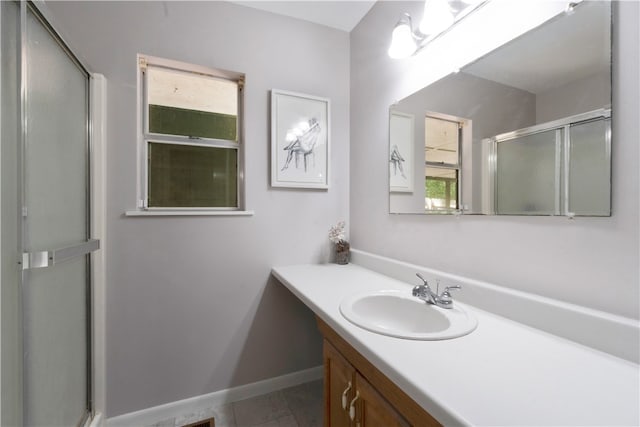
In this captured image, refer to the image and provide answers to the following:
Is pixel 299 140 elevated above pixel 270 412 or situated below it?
above

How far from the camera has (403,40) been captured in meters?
1.33

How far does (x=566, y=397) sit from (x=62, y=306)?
167cm

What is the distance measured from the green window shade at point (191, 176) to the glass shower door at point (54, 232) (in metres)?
0.33

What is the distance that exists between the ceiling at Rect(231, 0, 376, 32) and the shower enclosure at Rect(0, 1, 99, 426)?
3.74 ft

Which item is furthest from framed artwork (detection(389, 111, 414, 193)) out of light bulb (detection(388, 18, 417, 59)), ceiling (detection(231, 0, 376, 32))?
ceiling (detection(231, 0, 376, 32))

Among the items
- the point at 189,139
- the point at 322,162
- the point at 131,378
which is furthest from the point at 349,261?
the point at 131,378

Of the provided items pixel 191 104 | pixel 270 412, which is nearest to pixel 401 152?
pixel 191 104

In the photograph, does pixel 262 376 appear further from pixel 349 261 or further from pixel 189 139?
pixel 189 139

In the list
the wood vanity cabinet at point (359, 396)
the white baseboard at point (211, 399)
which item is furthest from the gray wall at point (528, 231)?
the white baseboard at point (211, 399)

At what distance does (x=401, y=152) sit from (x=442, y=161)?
29 centimetres

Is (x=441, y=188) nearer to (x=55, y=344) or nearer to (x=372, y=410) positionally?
(x=372, y=410)

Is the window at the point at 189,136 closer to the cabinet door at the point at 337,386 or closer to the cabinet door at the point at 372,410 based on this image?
the cabinet door at the point at 337,386

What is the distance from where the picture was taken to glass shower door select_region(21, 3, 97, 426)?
0.88 metres

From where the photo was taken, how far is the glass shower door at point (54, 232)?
0.88 meters
